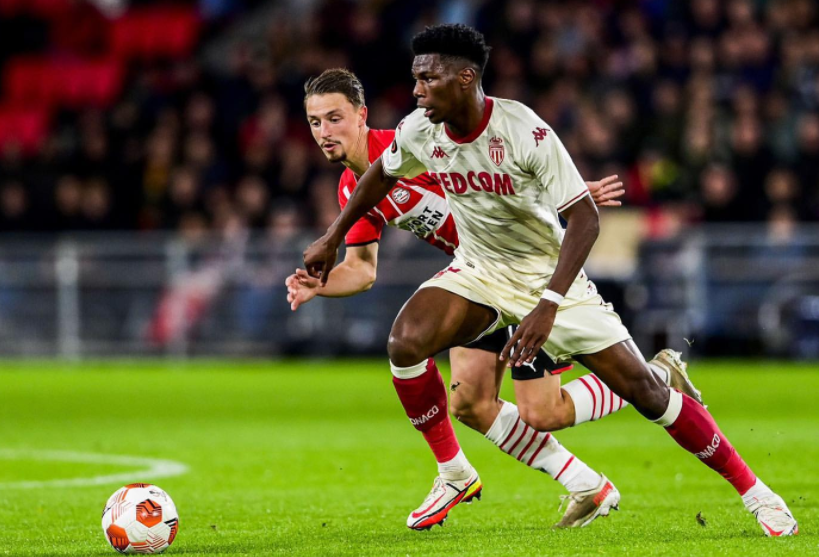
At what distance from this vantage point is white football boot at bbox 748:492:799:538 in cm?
605

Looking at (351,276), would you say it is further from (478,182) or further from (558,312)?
(558,312)

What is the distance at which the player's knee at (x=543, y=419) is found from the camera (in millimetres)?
6598

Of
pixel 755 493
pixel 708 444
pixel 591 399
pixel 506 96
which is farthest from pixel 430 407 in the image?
pixel 506 96

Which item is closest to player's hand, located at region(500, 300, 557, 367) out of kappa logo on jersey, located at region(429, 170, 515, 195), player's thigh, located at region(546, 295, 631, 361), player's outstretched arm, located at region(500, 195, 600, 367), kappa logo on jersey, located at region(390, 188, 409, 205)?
player's outstretched arm, located at region(500, 195, 600, 367)

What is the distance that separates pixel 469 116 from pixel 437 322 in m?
0.96

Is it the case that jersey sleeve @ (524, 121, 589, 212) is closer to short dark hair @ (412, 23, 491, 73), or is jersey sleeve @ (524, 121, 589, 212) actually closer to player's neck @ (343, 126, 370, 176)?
short dark hair @ (412, 23, 491, 73)

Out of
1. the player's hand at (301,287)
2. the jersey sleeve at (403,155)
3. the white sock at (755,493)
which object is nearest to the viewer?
the white sock at (755,493)

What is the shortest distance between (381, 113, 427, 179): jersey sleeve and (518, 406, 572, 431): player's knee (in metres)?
1.22

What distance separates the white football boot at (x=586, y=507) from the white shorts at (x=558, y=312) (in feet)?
2.39

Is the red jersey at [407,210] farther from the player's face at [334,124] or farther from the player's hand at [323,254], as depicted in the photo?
the player's hand at [323,254]

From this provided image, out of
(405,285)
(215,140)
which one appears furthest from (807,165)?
(215,140)

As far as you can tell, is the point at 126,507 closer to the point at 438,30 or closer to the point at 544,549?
the point at 544,549

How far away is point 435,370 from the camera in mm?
6750

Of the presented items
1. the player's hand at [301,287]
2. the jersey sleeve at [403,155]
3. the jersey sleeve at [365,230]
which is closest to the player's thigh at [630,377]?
the jersey sleeve at [403,155]
